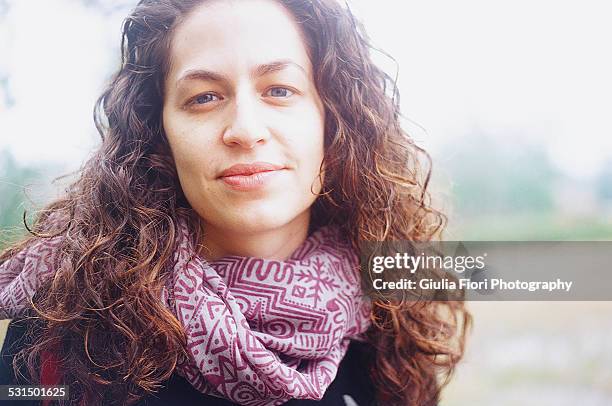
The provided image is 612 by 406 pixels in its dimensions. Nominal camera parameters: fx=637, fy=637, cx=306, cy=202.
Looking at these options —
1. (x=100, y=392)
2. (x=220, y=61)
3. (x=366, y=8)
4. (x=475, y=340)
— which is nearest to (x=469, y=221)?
(x=475, y=340)

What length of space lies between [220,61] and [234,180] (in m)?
0.19

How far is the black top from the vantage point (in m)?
1.05

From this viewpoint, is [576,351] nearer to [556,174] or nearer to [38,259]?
[556,174]

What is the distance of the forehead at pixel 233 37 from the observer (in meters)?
1.03

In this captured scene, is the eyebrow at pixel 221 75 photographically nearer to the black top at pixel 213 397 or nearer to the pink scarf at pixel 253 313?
the pink scarf at pixel 253 313

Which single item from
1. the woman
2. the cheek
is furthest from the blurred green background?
the cheek

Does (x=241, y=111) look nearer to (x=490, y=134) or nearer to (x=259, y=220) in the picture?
(x=259, y=220)

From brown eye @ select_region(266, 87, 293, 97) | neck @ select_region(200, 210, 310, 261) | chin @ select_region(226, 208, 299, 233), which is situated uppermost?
brown eye @ select_region(266, 87, 293, 97)

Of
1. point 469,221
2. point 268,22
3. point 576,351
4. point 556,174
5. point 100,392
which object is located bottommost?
point 100,392

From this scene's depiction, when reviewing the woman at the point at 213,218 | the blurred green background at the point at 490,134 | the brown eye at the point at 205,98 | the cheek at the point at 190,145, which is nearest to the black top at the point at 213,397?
the woman at the point at 213,218

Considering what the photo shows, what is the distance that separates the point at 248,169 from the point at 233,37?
0.71ft

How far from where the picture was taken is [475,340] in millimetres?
1230

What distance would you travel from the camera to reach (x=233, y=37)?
103 centimetres

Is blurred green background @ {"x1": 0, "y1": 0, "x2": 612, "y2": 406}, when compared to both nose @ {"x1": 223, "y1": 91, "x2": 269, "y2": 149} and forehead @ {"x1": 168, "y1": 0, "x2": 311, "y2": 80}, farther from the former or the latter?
nose @ {"x1": 223, "y1": 91, "x2": 269, "y2": 149}
